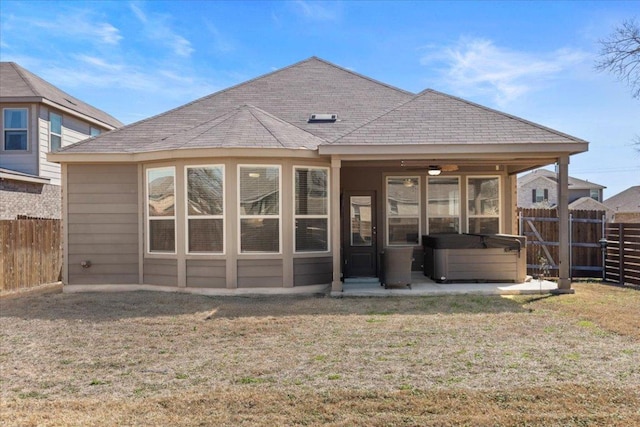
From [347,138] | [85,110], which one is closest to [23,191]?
[85,110]

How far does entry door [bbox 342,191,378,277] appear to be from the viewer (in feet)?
33.7

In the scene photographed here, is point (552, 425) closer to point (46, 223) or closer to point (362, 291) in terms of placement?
point (362, 291)

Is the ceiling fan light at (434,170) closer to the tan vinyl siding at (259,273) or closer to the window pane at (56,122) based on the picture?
the tan vinyl siding at (259,273)

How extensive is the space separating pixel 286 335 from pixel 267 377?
152cm

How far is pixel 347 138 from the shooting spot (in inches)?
324

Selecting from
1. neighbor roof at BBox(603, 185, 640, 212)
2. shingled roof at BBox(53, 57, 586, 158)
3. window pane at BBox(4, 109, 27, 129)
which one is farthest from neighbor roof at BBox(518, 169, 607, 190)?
window pane at BBox(4, 109, 27, 129)

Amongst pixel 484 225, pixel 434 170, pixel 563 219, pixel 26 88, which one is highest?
pixel 26 88

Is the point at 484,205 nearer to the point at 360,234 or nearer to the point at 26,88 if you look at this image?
the point at 360,234

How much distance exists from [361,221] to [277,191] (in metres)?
2.59

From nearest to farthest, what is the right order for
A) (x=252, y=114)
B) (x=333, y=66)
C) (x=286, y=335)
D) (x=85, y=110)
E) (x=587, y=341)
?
(x=587, y=341)
(x=286, y=335)
(x=252, y=114)
(x=333, y=66)
(x=85, y=110)

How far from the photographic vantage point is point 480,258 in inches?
354

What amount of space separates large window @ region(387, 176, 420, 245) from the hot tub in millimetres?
1524

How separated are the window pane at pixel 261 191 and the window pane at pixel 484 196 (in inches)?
187

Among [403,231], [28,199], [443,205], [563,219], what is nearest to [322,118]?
[403,231]
